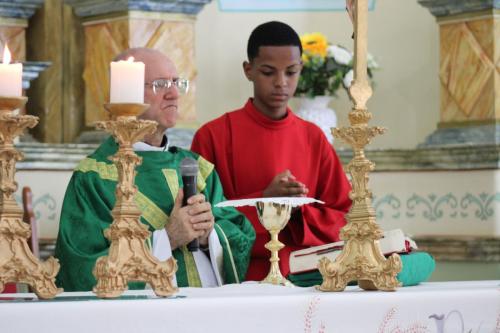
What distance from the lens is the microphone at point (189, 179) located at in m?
4.01

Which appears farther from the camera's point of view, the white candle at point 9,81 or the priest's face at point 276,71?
the priest's face at point 276,71

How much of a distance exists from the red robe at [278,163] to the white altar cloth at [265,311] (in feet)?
4.97

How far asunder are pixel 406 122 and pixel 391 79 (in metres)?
0.29

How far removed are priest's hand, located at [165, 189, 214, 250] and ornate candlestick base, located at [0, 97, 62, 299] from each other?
3.25 ft

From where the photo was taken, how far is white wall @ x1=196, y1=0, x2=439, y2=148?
814 centimetres

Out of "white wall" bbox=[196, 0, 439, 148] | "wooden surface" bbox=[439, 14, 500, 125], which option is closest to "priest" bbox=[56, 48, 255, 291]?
"wooden surface" bbox=[439, 14, 500, 125]

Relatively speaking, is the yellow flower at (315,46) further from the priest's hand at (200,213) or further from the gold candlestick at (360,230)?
the gold candlestick at (360,230)

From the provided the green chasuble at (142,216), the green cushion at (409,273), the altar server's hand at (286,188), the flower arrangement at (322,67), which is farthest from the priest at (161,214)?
the flower arrangement at (322,67)

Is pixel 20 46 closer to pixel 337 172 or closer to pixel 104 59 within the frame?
pixel 104 59

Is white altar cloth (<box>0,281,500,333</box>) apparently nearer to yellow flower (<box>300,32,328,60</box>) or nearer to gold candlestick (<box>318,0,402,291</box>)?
gold candlestick (<box>318,0,402,291</box>)

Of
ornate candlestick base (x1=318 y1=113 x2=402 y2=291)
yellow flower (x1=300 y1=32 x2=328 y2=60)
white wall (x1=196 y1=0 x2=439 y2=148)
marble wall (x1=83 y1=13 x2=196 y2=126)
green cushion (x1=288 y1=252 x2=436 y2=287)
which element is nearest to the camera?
ornate candlestick base (x1=318 y1=113 x2=402 y2=291)

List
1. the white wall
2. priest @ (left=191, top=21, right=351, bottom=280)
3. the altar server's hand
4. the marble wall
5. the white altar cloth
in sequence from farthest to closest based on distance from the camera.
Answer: the white wall, the marble wall, priest @ (left=191, top=21, right=351, bottom=280), the altar server's hand, the white altar cloth

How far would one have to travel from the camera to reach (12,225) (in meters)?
3.22

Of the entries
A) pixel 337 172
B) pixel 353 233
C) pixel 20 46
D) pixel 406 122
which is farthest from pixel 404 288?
pixel 406 122
